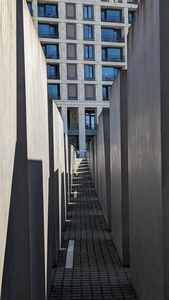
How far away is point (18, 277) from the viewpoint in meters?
4.27

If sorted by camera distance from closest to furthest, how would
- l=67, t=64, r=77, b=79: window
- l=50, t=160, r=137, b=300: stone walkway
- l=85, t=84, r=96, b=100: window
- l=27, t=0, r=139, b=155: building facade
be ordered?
1. l=50, t=160, r=137, b=300: stone walkway
2. l=27, t=0, r=139, b=155: building facade
3. l=67, t=64, r=77, b=79: window
4. l=85, t=84, r=96, b=100: window

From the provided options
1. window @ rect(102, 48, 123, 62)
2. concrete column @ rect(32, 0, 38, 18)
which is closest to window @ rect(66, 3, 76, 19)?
concrete column @ rect(32, 0, 38, 18)

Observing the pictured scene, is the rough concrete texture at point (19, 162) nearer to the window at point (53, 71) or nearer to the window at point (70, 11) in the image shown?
the window at point (53, 71)

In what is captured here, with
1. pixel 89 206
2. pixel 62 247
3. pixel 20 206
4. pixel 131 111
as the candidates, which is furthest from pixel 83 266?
pixel 89 206

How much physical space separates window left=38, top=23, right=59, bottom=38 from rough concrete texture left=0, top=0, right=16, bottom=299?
172 feet

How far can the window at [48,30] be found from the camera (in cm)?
5427

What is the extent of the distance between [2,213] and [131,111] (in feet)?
14.7

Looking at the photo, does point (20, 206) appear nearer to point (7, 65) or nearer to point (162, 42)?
point (7, 65)

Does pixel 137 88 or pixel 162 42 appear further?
pixel 137 88

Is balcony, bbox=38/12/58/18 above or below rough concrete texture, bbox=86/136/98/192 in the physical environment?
above

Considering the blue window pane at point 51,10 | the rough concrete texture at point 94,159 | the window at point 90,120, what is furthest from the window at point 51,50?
the rough concrete texture at point 94,159

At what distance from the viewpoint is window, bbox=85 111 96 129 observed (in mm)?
57438

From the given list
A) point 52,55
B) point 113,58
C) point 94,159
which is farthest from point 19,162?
point 113,58

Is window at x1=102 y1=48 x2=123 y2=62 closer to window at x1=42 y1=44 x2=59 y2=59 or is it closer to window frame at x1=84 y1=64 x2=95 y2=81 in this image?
window frame at x1=84 y1=64 x2=95 y2=81
